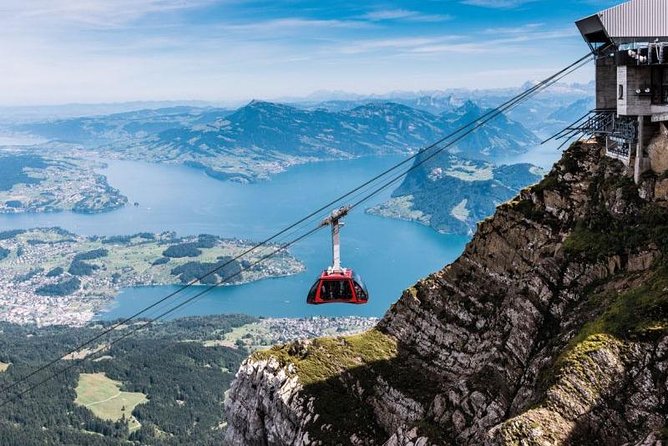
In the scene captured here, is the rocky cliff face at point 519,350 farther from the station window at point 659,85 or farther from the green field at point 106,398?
the green field at point 106,398

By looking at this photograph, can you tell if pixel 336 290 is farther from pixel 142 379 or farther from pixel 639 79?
pixel 142 379

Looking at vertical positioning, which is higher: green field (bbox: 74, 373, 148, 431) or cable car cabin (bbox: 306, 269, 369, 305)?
cable car cabin (bbox: 306, 269, 369, 305)

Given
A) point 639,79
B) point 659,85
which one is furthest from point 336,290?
point 659,85

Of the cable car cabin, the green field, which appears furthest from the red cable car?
the green field

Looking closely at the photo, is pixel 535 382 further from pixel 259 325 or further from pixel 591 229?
pixel 259 325

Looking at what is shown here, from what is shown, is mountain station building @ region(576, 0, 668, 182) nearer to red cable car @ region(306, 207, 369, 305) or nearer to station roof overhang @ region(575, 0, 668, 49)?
station roof overhang @ region(575, 0, 668, 49)

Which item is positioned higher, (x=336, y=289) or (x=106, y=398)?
(x=336, y=289)
